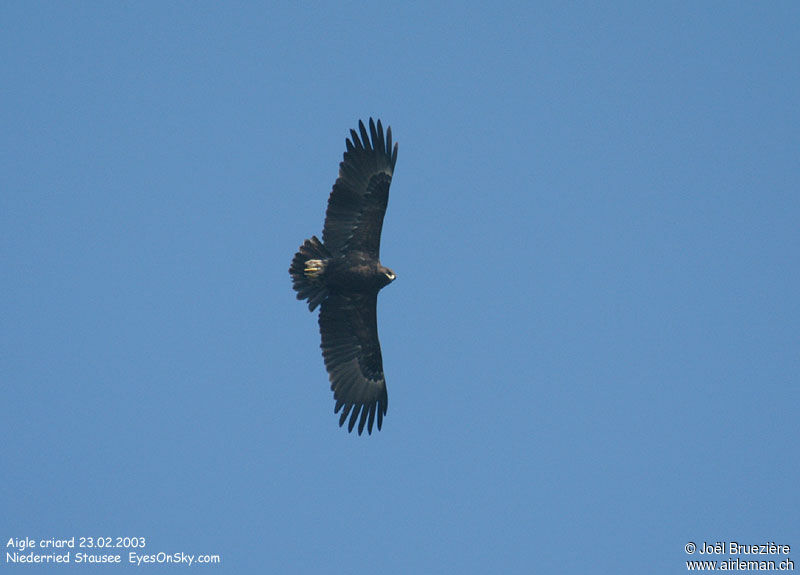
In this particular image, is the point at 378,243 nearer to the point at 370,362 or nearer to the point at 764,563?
the point at 370,362

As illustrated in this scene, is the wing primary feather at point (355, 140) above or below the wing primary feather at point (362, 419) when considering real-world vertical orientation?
above

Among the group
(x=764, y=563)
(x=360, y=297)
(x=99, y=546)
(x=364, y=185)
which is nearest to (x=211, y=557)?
(x=99, y=546)

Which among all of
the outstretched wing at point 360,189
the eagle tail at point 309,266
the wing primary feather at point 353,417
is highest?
the outstretched wing at point 360,189

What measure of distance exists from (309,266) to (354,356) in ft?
7.32

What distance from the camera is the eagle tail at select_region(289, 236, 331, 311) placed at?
2431cm

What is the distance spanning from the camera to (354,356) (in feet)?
84.1

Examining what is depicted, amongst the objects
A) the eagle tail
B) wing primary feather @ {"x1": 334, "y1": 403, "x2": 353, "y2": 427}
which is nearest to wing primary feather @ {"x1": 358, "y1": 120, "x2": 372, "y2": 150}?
the eagle tail

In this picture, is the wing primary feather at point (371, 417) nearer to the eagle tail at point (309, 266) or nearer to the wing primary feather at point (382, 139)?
the eagle tail at point (309, 266)

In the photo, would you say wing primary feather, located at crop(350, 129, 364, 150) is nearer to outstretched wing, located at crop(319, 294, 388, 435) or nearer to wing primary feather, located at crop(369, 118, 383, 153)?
wing primary feather, located at crop(369, 118, 383, 153)

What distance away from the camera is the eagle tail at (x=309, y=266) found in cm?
2431

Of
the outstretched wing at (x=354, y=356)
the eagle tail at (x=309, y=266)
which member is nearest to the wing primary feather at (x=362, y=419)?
the outstretched wing at (x=354, y=356)

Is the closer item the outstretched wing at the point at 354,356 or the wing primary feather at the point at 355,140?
the wing primary feather at the point at 355,140

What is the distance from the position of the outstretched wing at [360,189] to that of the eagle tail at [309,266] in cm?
18

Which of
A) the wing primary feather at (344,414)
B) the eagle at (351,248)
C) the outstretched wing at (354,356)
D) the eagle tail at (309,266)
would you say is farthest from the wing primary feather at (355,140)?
the wing primary feather at (344,414)
